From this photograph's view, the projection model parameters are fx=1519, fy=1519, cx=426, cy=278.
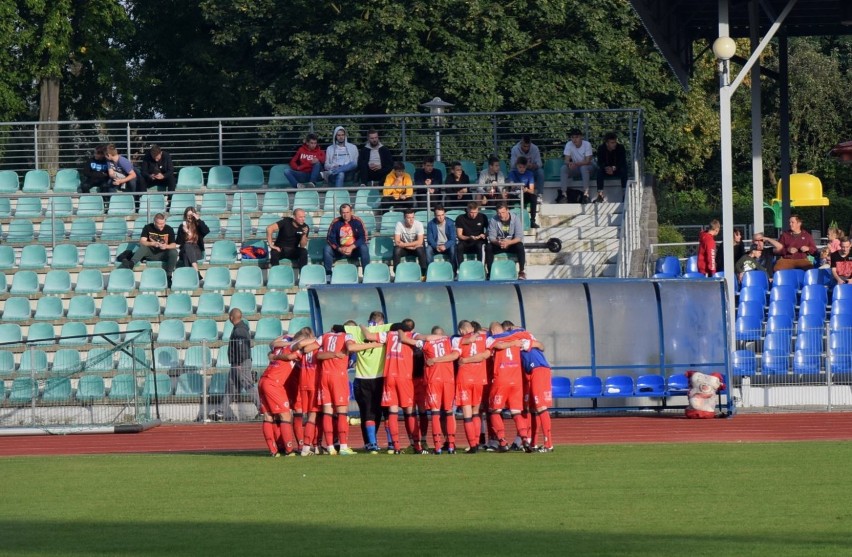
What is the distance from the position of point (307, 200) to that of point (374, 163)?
4.83 feet

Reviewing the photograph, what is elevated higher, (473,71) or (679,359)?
(473,71)

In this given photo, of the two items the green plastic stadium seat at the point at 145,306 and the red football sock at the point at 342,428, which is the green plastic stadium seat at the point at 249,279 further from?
the red football sock at the point at 342,428

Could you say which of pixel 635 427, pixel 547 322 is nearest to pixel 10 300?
pixel 547 322

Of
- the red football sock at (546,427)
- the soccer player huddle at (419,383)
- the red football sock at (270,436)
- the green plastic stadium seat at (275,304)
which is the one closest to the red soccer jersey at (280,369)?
the soccer player huddle at (419,383)

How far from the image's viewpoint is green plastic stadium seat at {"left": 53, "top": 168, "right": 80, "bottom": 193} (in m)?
30.4

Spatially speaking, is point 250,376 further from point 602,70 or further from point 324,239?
point 602,70

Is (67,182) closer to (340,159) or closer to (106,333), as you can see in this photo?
(340,159)

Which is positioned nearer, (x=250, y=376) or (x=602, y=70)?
(x=250, y=376)

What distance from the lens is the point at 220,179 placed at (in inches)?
1201

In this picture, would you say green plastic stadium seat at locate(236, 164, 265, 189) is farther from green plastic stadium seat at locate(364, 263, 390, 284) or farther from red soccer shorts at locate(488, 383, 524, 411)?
red soccer shorts at locate(488, 383, 524, 411)

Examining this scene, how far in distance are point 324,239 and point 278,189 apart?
1.38 m

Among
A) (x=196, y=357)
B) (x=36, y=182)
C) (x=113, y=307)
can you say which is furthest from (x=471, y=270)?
(x=36, y=182)

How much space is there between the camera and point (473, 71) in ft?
131

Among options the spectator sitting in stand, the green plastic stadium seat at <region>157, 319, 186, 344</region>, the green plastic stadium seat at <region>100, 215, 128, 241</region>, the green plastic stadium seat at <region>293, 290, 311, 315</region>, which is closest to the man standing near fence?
the green plastic stadium seat at <region>157, 319, 186, 344</region>
